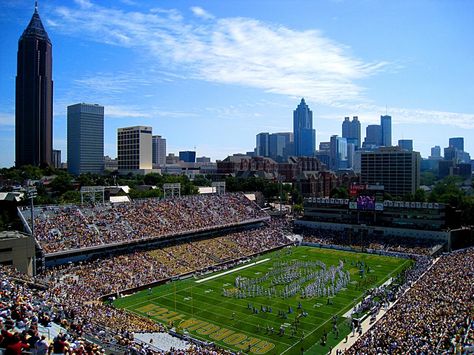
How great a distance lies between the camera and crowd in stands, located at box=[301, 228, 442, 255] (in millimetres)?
54156

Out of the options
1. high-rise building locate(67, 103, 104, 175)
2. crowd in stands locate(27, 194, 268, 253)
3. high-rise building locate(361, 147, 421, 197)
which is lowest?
crowd in stands locate(27, 194, 268, 253)

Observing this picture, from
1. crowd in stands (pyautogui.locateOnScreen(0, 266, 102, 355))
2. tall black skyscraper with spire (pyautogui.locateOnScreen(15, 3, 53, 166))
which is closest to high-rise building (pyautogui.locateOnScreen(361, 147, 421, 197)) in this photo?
crowd in stands (pyautogui.locateOnScreen(0, 266, 102, 355))

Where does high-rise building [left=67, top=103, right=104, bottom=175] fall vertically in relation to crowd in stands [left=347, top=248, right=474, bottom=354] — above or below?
above

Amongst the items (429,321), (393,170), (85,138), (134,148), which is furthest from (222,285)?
(85,138)

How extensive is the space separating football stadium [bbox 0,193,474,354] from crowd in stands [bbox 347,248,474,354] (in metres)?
0.08

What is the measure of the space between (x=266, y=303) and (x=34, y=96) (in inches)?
6388

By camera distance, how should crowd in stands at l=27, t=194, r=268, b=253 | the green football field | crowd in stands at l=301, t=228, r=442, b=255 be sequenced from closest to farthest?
the green football field, crowd in stands at l=27, t=194, r=268, b=253, crowd in stands at l=301, t=228, r=442, b=255

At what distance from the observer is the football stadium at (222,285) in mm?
23219

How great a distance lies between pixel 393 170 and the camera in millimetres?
126312

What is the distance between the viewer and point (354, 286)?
134 feet

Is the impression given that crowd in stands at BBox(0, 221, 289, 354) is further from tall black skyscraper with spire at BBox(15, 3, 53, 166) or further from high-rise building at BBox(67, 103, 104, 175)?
tall black skyscraper with spire at BBox(15, 3, 53, 166)

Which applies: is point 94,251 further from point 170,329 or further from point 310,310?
point 310,310

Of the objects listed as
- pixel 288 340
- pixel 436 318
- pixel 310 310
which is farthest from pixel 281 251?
pixel 436 318

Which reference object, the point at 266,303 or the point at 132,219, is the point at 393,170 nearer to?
the point at 132,219
